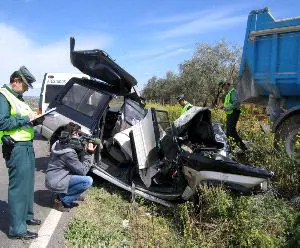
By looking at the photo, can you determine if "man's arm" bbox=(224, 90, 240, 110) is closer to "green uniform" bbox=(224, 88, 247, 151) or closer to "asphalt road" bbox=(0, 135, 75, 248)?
"green uniform" bbox=(224, 88, 247, 151)

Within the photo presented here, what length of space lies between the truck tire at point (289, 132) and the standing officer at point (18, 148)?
15.7 feet

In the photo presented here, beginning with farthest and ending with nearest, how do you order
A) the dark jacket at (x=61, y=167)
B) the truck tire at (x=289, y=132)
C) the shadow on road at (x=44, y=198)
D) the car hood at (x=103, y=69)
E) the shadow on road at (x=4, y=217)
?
the truck tire at (x=289, y=132) < the car hood at (x=103, y=69) < the shadow on road at (x=44, y=198) < the dark jacket at (x=61, y=167) < the shadow on road at (x=4, y=217)

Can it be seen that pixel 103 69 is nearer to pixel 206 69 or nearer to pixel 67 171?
pixel 67 171

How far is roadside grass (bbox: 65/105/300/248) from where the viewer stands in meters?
4.62

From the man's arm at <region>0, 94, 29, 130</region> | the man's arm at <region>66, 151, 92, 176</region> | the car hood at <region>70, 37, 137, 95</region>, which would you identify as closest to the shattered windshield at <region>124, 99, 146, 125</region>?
the car hood at <region>70, 37, 137, 95</region>

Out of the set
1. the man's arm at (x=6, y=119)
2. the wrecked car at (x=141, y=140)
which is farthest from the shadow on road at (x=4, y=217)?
the wrecked car at (x=141, y=140)

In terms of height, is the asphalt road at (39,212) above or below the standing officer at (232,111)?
below

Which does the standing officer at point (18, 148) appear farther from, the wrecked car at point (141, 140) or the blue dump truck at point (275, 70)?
the blue dump truck at point (275, 70)

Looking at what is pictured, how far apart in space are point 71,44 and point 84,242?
3.70m

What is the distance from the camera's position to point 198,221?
5.38 m

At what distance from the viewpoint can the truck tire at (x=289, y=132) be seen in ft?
24.6

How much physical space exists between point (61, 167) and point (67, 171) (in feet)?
0.34

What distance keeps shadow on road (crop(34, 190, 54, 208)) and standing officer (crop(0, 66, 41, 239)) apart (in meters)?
1.29

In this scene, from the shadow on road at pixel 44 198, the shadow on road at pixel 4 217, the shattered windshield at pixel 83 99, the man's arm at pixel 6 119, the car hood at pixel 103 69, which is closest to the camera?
the man's arm at pixel 6 119
